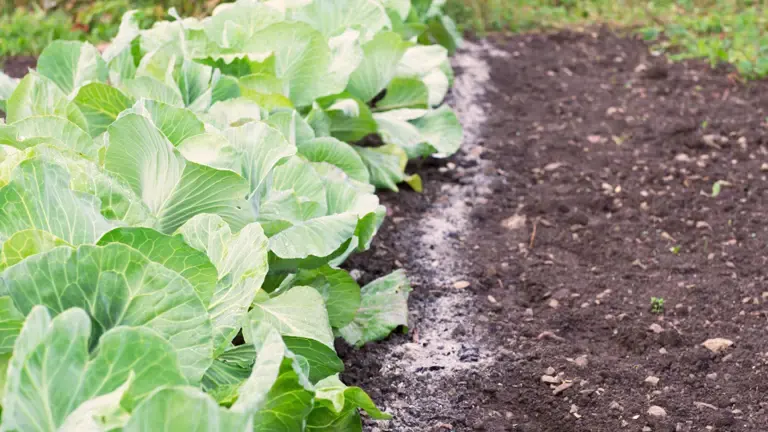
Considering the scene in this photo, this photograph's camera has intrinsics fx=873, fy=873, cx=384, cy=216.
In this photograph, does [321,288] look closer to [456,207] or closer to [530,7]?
[456,207]

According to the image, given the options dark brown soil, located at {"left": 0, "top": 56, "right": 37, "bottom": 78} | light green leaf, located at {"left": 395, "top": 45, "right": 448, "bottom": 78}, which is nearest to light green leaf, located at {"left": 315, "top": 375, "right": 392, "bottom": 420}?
light green leaf, located at {"left": 395, "top": 45, "right": 448, "bottom": 78}

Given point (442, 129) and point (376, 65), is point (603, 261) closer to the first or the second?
point (442, 129)

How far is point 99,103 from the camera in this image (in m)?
2.89

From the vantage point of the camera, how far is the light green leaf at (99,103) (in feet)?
9.30

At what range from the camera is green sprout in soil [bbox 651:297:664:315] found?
3150mm

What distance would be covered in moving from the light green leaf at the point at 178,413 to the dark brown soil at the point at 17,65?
4511 millimetres

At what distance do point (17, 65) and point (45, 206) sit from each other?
4.19 metres

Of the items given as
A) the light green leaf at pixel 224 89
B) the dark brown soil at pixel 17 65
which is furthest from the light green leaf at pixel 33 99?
the dark brown soil at pixel 17 65

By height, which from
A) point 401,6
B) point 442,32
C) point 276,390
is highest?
point 276,390

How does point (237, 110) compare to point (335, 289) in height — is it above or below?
above

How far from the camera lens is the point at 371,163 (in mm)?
3883

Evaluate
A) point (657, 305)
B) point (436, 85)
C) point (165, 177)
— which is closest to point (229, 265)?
point (165, 177)

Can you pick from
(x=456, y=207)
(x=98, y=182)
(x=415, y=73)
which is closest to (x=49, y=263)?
(x=98, y=182)

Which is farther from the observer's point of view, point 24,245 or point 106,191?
point 106,191
